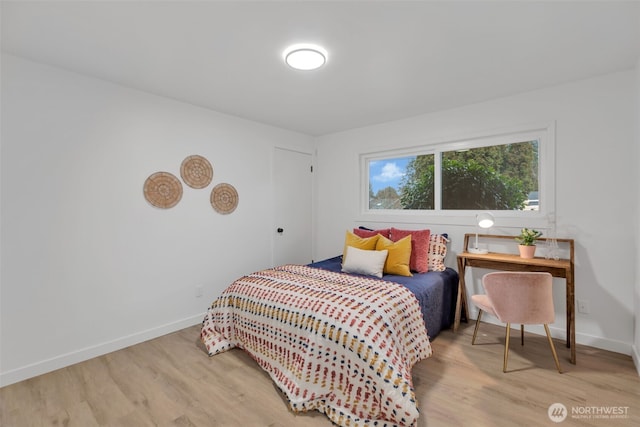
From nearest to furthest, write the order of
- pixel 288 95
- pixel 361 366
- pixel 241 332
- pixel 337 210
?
pixel 361 366 < pixel 241 332 < pixel 288 95 < pixel 337 210

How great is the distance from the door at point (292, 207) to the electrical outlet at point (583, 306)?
3.13m

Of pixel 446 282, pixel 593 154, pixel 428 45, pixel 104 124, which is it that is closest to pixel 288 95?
pixel 428 45

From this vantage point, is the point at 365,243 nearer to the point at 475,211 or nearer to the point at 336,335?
the point at 475,211

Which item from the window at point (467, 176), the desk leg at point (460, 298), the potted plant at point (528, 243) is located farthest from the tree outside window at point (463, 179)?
the desk leg at point (460, 298)

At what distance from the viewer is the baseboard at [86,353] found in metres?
2.18

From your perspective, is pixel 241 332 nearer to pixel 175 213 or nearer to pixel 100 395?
pixel 100 395

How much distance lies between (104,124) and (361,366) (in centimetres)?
281

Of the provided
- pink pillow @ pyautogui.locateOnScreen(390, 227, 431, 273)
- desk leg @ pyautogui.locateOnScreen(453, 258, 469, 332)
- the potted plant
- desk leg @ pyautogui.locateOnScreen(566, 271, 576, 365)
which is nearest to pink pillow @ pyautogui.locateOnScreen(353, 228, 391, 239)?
pink pillow @ pyautogui.locateOnScreen(390, 227, 431, 273)

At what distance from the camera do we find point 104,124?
262 cm

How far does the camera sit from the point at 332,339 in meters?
1.88

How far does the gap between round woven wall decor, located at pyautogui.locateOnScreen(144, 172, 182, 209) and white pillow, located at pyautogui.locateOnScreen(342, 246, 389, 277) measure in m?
1.87

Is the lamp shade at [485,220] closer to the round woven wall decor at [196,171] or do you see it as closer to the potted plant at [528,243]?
the potted plant at [528,243]

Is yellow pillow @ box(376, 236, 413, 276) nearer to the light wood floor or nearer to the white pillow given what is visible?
the white pillow

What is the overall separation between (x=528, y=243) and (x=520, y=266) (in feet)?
0.78
